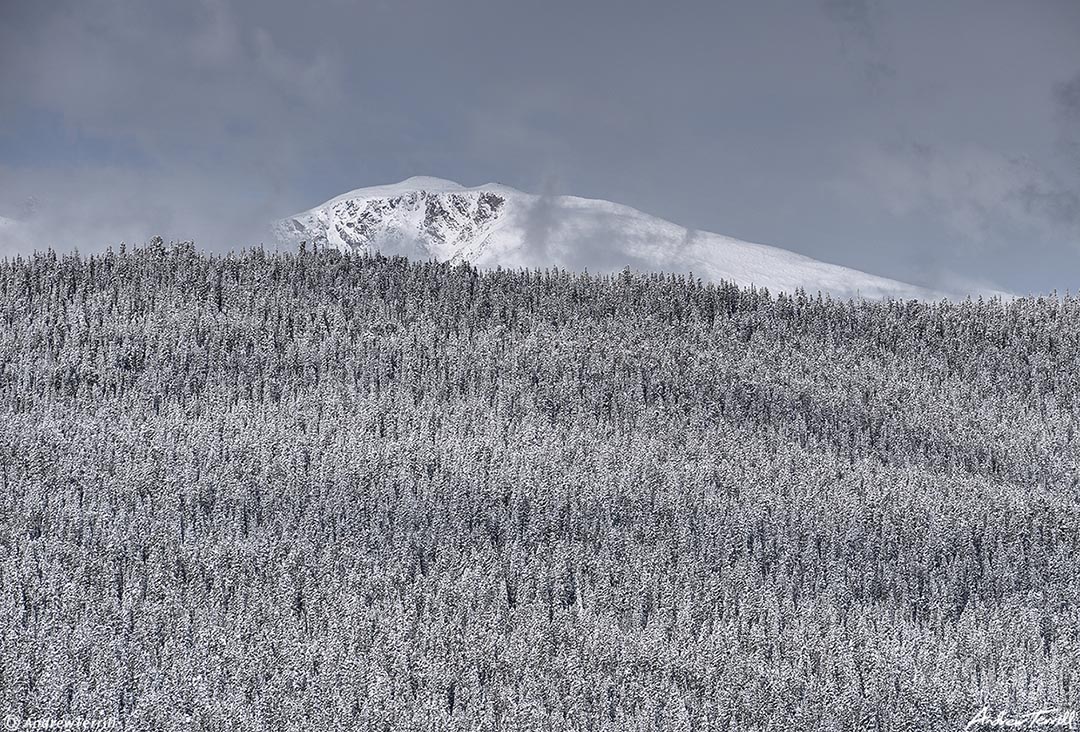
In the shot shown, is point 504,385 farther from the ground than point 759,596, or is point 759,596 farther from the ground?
point 504,385

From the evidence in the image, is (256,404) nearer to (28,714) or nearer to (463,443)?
(463,443)

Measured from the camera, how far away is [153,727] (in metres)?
48.1

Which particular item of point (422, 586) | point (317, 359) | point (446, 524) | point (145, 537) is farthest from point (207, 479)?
point (317, 359)

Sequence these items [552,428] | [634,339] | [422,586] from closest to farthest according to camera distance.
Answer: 1. [422,586]
2. [552,428]
3. [634,339]

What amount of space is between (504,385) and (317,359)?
19312 mm

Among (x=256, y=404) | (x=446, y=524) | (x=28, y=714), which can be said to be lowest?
(x=28, y=714)

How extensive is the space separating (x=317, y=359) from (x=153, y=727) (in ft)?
266

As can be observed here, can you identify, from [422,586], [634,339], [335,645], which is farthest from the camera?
[634,339]

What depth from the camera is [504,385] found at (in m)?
124

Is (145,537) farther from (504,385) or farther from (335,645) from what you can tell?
(504,385)

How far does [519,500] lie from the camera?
90688 mm

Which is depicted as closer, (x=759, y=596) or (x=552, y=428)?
(x=759, y=596)

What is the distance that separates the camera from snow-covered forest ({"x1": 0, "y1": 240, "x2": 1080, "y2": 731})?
5641 cm

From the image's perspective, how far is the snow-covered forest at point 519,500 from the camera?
5641 centimetres
